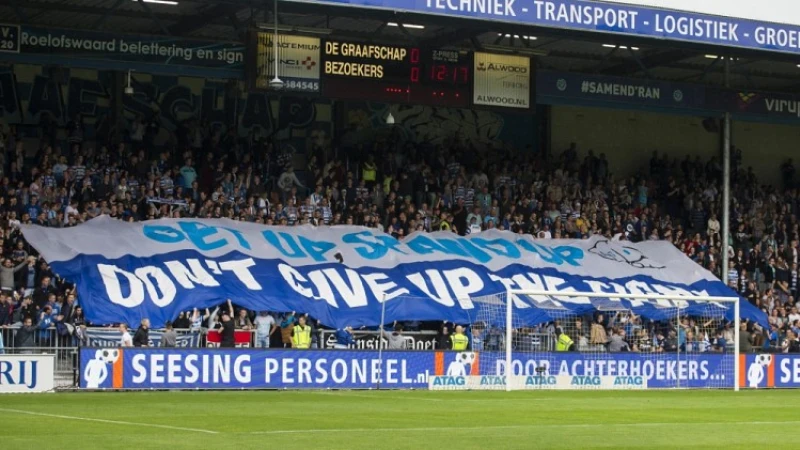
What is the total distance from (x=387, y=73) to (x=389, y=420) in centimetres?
1432

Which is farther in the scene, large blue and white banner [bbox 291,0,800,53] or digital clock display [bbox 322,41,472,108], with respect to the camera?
digital clock display [bbox 322,41,472,108]

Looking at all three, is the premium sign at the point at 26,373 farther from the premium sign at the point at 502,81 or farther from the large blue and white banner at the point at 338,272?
the premium sign at the point at 502,81

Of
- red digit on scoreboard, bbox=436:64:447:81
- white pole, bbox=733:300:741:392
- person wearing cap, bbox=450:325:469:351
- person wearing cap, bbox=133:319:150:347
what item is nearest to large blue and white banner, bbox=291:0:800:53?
red digit on scoreboard, bbox=436:64:447:81

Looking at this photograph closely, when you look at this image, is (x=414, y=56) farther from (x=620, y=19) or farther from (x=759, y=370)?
(x=759, y=370)

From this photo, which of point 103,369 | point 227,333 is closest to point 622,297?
point 227,333

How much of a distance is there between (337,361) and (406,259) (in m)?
6.72

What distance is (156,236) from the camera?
32781 mm

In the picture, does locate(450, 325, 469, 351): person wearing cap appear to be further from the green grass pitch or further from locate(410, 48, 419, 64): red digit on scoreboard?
locate(410, 48, 419, 64): red digit on scoreboard

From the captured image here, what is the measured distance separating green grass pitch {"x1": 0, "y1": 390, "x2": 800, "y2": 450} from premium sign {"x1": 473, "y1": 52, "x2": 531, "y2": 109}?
27.6ft

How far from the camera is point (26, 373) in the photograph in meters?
26.0

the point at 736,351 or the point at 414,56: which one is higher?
the point at 414,56

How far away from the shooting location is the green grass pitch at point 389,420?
16.2 m

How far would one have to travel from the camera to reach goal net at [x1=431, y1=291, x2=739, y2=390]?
3089cm

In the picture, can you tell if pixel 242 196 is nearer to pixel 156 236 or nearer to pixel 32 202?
pixel 156 236
